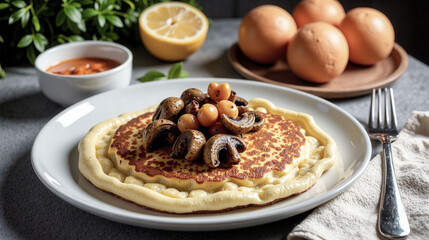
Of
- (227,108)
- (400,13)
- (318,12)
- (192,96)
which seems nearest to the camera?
(227,108)

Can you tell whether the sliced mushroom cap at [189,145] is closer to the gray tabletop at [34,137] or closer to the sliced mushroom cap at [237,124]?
the sliced mushroom cap at [237,124]

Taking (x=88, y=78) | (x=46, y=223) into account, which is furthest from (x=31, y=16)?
(x=46, y=223)

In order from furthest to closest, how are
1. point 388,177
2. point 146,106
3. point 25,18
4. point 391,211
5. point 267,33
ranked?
point 267,33, point 25,18, point 146,106, point 388,177, point 391,211

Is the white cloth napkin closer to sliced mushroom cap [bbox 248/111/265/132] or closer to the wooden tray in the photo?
sliced mushroom cap [bbox 248/111/265/132]

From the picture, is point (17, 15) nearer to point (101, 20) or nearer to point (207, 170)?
point (101, 20)

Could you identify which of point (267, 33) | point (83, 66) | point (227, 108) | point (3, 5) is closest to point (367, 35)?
point (267, 33)
